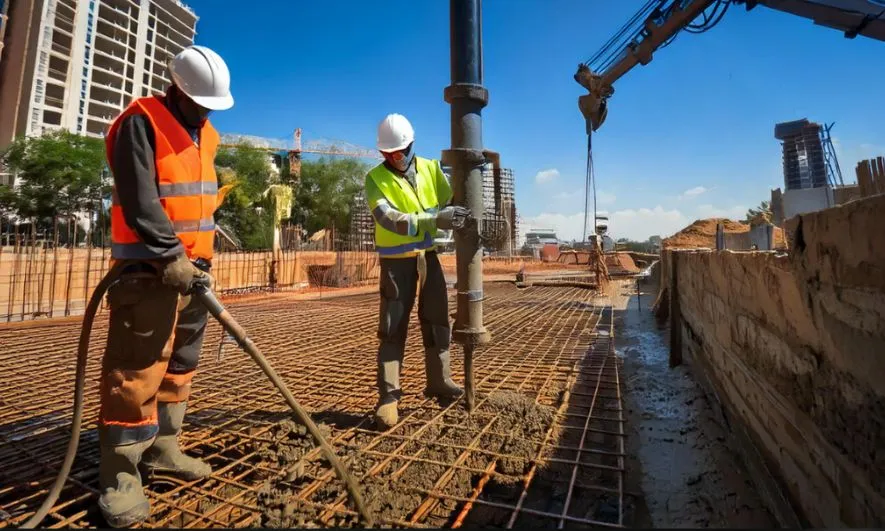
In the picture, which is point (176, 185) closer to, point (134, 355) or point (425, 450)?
point (134, 355)

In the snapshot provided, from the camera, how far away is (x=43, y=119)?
112 feet

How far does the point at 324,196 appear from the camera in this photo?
33.6 metres

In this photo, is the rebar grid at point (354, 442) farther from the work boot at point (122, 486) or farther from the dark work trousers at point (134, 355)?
the dark work trousers at point (134, 355)

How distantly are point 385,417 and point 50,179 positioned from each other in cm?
2658

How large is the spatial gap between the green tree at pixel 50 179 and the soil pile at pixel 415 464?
81.2ft

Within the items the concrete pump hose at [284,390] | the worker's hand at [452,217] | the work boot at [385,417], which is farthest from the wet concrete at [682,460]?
the worker's hand at [452,217]

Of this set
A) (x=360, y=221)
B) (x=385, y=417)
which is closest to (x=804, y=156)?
(x=385, y=417)

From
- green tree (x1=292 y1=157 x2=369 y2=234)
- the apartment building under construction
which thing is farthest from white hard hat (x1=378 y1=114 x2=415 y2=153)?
the apartment building under construction

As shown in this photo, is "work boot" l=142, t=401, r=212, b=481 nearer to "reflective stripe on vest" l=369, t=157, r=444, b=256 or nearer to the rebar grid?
the rebar grid

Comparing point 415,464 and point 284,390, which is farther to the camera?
point 415,464

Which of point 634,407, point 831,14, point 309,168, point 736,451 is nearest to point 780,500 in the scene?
point 736,451

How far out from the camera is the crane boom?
6.50 meters

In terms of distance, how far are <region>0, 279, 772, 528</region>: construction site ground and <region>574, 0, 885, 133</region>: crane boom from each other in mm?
6555

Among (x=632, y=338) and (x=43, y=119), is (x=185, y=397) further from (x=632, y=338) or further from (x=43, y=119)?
(x=43, y=119)
